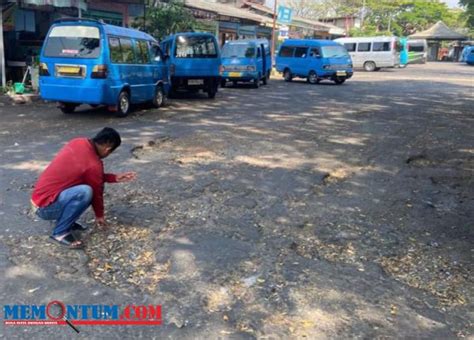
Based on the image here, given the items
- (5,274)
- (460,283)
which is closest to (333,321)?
(460,283)

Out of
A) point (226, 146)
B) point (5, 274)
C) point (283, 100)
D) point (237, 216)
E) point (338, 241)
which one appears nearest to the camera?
point (5, 274)

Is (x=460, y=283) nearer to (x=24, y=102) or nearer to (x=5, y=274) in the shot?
(x=5, y=274)

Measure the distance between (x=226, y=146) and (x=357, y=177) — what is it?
8.18 ft

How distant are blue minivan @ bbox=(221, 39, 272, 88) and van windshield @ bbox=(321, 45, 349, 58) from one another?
360cm

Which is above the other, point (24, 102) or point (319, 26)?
point (319, 26)

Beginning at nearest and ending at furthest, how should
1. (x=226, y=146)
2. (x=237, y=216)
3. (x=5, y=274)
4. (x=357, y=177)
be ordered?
(x=5, y=274)
(x=237, y=216)
(x=357, y=177)
(x=226, y=146)

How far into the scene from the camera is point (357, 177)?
6910mm

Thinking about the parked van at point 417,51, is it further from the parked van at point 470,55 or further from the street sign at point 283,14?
the street sign at point 283,14

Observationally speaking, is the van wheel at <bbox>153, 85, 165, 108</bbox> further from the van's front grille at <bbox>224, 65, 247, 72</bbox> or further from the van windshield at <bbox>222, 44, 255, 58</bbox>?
the van windshield at <bbox>222, 44, 255, 58</bbox>

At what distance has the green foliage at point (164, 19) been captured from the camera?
1948cm

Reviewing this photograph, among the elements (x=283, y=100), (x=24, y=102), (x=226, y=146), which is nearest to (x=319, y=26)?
(x=283, y=100)

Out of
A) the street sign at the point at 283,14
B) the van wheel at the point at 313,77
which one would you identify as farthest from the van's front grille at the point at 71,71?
the street sign at the point at 283,14

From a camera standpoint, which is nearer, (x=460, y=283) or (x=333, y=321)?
(x=333, y=321)

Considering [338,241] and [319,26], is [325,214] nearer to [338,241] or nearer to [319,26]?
[338,241]
